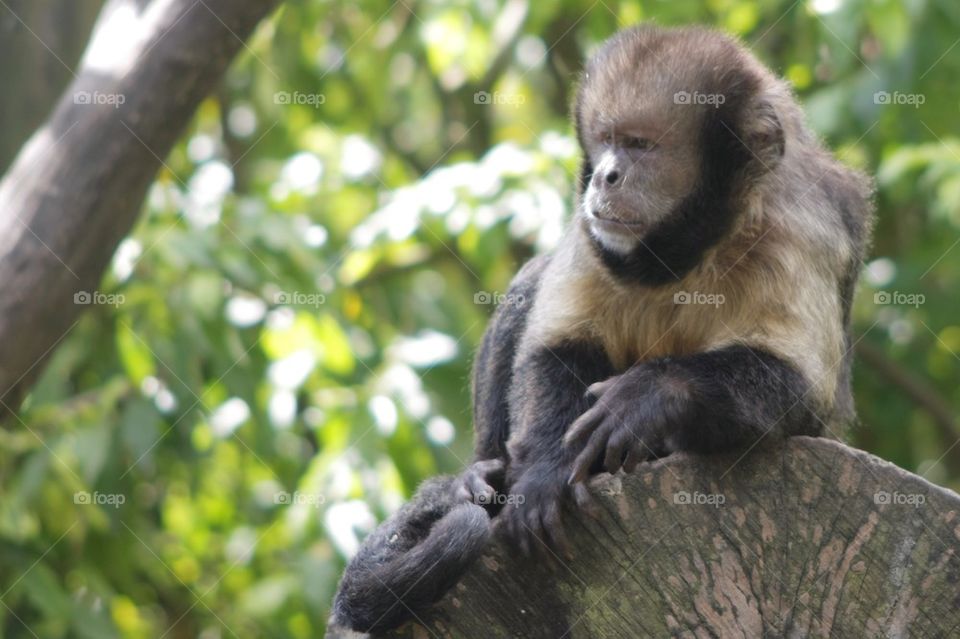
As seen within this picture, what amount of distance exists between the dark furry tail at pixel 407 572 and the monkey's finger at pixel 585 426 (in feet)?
1.65

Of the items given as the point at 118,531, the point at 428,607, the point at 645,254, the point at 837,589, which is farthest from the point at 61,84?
the point at 837,589

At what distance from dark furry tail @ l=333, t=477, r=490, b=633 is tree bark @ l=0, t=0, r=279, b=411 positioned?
2.38 metres

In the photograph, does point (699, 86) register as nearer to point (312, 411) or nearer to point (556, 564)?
point (556, 564)

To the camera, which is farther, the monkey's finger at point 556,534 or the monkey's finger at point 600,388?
the monkey's finger at point 600,388

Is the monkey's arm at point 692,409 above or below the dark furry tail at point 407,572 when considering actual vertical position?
below

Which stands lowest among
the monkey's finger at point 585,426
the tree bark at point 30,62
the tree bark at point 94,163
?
the monkey's finger at point 585,426

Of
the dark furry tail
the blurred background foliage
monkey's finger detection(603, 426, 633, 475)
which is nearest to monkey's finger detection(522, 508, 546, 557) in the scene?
the dark furry tail

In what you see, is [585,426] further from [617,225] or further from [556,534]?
[617,225]

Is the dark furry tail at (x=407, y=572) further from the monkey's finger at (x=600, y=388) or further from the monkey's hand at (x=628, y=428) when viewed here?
the monkey's finger at (x=600, y=388)

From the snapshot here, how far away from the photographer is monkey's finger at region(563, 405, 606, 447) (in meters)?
3.93

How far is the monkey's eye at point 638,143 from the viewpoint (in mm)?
4578

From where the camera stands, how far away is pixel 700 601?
3191 millimetres

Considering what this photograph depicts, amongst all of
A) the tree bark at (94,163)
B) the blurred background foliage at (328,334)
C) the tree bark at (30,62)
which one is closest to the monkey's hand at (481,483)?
the blurred background foliage at (328,334)

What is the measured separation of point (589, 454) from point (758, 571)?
29.5 inches
